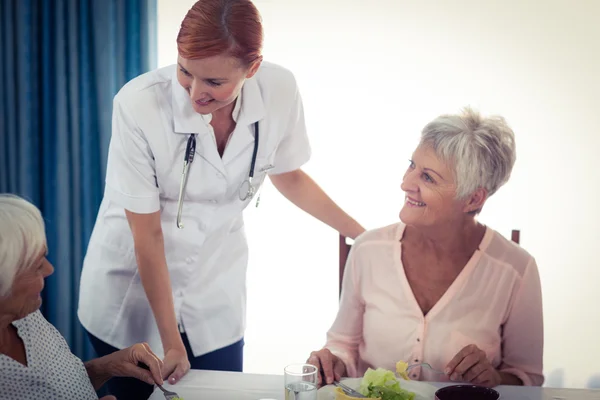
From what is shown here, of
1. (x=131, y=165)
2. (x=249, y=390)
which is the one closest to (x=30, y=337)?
(x=249, y=390)

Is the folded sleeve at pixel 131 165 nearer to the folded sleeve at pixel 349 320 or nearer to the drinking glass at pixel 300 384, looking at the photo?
the folded sleeve at pixel 349 320

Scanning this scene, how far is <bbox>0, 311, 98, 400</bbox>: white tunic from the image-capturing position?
1.42m

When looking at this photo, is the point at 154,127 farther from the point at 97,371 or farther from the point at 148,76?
the point at 97,371

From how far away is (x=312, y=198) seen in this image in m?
2.31

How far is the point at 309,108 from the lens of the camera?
9.67ft

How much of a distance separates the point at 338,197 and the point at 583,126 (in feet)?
3.30

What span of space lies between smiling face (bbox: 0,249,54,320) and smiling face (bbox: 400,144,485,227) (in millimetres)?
894

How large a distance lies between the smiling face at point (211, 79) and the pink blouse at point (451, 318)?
23.1 inches

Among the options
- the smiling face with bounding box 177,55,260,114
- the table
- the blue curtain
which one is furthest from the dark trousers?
the blue curtain

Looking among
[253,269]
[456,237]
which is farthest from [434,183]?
[253,269]

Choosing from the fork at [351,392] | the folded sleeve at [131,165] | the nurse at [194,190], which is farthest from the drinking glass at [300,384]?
the folded sleeve at [131,165]

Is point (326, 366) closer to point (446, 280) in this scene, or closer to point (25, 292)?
point (446, 280)

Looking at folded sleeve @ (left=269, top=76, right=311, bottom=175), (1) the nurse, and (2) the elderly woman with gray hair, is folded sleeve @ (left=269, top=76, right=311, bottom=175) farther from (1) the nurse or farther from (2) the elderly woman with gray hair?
(2) the elderly woman with gray hair

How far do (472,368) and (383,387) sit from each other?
32 cm
